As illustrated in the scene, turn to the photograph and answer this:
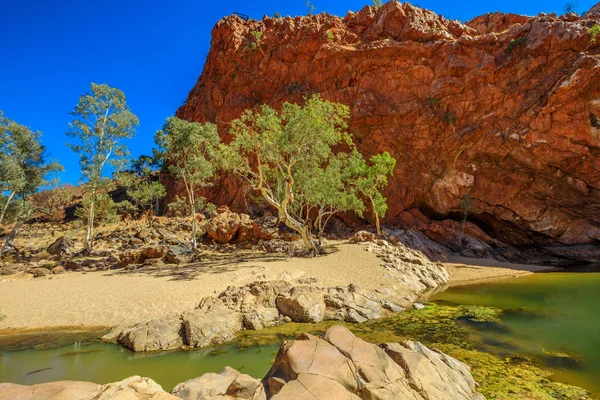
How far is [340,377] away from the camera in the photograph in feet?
17.6

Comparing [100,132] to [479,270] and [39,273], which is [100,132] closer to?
[39,273]

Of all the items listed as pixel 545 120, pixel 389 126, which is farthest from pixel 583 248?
pixel 389 126

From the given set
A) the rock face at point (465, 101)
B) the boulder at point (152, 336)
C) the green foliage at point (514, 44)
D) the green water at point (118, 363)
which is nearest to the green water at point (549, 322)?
the green water at point (118, 363)

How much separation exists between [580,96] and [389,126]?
60.2 ft

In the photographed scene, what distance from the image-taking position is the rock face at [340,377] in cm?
516

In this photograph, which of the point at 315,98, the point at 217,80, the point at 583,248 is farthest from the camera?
the point at 217,80

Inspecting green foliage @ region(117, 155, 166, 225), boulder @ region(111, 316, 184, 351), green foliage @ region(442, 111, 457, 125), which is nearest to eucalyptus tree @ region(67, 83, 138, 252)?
green foliage @ region(117, 155, 166, 225)

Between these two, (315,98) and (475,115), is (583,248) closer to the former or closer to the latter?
(475,115)

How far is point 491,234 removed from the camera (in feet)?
125

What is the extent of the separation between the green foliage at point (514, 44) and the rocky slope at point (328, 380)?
39.2 meters

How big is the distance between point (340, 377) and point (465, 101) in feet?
128

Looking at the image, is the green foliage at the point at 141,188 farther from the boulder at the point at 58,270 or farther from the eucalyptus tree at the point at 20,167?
the boulder at the point at 58,270

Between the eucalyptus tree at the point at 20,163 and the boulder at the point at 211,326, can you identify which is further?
the eucalyptus tree at the point at 20,163

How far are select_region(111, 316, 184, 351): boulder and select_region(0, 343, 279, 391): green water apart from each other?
13.1 inches
